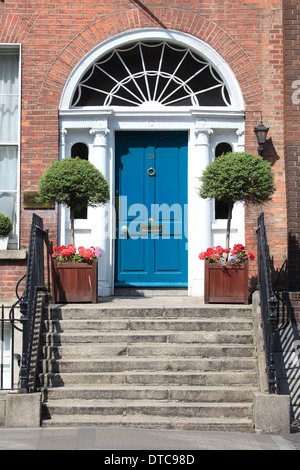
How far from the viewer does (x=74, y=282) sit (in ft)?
26.9

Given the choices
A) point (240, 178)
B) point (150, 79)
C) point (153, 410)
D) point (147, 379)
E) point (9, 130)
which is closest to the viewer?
point (153, 410)

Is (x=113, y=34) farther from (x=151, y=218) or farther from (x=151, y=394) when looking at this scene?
(x=151, y=394)

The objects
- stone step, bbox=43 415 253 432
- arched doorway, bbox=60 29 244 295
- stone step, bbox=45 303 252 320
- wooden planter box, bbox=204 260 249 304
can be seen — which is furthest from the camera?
arched doorway, bbox=60 29 244 295

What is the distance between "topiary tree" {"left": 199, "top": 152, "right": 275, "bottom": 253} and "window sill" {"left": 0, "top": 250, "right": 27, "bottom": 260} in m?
2.80

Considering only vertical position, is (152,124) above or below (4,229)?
above

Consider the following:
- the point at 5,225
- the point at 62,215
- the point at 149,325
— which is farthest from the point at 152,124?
the point at 149,325

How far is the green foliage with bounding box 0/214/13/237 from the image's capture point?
905 cm

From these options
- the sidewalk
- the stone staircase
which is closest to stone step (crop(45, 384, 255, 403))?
the stone staircase

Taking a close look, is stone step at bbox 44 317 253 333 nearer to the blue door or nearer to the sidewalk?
the sidewalk

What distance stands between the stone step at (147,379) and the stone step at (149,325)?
0.71m

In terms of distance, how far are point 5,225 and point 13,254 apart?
0.43 metres
